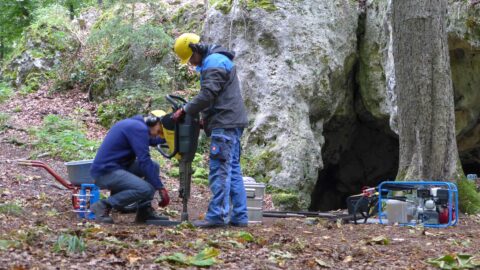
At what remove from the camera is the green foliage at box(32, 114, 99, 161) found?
10.1 metres

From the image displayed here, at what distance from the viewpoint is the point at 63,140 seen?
1070 cm

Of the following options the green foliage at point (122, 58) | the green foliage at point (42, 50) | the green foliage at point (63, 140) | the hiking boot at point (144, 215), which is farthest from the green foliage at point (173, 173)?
the green foliage at point (42, 50)

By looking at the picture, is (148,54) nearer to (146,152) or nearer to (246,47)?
(246,47)

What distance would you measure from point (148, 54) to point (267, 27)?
3.13 metres

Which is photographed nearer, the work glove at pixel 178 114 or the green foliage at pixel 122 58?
the work glove at pixel 178 114

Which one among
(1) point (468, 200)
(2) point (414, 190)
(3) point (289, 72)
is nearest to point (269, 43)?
(3) point (289, 72)

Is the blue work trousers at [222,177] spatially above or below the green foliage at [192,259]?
above

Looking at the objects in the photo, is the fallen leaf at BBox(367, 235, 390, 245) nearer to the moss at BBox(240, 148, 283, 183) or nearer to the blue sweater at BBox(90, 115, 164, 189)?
the blue sweater at BBox(90, 115, 164, 189)

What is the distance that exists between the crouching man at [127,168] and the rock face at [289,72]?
4.63 meters

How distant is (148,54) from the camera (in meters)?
13.5

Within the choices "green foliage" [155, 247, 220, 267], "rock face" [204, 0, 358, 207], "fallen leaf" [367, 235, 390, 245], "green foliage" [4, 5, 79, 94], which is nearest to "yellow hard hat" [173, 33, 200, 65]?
"fallen leaf" [367, 235, 390, 245]

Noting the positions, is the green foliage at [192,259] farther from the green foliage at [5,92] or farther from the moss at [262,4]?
the green foliage at [5,92]

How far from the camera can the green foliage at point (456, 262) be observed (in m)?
4.40

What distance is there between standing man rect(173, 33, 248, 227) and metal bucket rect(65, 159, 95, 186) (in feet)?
4.14
